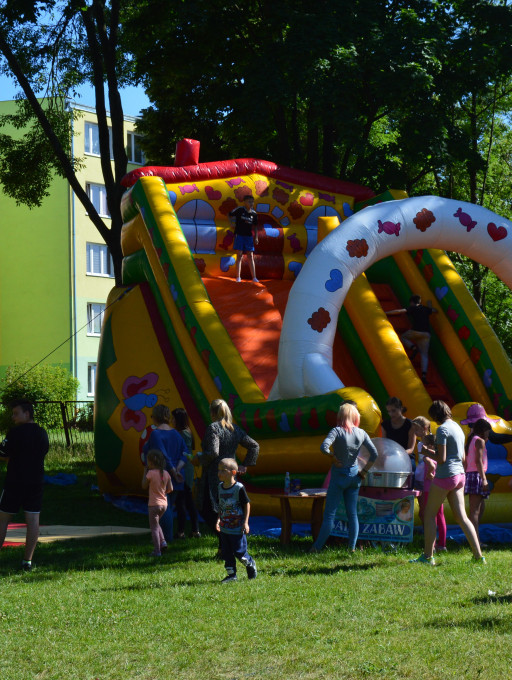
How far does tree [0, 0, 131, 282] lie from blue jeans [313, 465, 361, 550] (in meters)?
10.6

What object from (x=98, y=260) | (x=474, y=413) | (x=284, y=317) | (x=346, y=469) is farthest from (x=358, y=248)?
(x=98, y=260)

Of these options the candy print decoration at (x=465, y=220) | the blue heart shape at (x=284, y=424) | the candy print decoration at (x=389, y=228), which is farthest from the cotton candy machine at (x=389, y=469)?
the candy print decoration at (x=465, y=220)

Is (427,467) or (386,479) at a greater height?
(427,467)

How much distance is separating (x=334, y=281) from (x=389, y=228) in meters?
1.16

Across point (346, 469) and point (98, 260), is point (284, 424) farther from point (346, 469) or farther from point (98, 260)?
point (98, 260)

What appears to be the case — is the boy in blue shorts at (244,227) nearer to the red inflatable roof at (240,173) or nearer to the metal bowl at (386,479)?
the red inflatable roof at (240,173)

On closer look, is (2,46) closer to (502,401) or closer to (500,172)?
(502,401)

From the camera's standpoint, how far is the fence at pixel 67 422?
70.5 feet

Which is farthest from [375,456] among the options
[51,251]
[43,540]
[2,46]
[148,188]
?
[51,251]

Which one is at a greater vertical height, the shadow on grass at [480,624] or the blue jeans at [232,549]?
the blue jeans at [232,549]

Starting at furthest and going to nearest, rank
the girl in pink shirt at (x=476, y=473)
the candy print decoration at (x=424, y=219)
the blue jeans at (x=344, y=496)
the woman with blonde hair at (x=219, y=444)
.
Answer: the candy print decoration at (x=424, y=219), the girl in pink shirt at (x=476, y=473), the blue jeans at (x=344, y=496), the woman with blonde hair at (x=219, y=444)

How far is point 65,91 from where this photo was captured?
21219 millimetres

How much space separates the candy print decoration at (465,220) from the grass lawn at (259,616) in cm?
483

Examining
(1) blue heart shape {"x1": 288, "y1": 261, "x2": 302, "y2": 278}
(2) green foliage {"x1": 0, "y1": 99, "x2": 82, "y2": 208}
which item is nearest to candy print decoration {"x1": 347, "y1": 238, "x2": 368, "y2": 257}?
(1) blue heart shape {"x1": 288, "y1": 261, "x2": 302, "y2": 278}
